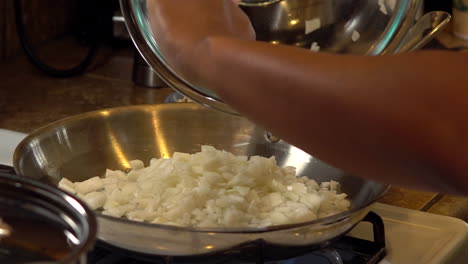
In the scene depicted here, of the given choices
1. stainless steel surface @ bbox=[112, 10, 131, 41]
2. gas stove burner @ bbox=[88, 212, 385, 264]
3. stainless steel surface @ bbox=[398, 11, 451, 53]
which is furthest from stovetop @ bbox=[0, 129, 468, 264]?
stainless steel surface @ bbox=[112, 10, 131, 41]

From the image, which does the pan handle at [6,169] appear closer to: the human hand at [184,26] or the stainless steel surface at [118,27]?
the human hand at [184,26]

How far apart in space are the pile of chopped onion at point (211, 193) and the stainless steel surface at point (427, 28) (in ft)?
0.58

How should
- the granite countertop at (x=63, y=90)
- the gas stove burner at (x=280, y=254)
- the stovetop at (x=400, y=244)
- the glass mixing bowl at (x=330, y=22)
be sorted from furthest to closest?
1. the granite countertop at (x=63, y=90)
2. the glass mixing bowl at (x=330, y=22)
3. the stovetop at (x=400, y=244)
4. the gas stove burner at (x=280, y=254)

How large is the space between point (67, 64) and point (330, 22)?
648 mm

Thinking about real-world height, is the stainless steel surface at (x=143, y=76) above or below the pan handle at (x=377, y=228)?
below

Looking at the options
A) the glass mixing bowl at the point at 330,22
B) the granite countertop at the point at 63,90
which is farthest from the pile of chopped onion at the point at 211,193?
the granite countertop at the point at 63,90

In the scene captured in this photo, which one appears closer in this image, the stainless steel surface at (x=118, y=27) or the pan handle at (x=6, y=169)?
the pan handle at (x=6, y=169)

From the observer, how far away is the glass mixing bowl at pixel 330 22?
90 cm

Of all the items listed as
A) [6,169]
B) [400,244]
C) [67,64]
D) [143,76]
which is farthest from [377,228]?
[67,64]

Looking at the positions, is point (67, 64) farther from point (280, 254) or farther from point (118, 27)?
point (280, 254)

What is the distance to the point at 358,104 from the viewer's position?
446mm

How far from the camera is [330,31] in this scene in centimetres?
97

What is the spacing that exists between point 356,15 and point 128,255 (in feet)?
1.49

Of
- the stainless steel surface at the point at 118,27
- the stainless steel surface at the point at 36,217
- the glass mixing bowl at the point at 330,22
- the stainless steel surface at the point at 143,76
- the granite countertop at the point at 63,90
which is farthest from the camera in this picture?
the stainless steel surface at the point at 118,27
